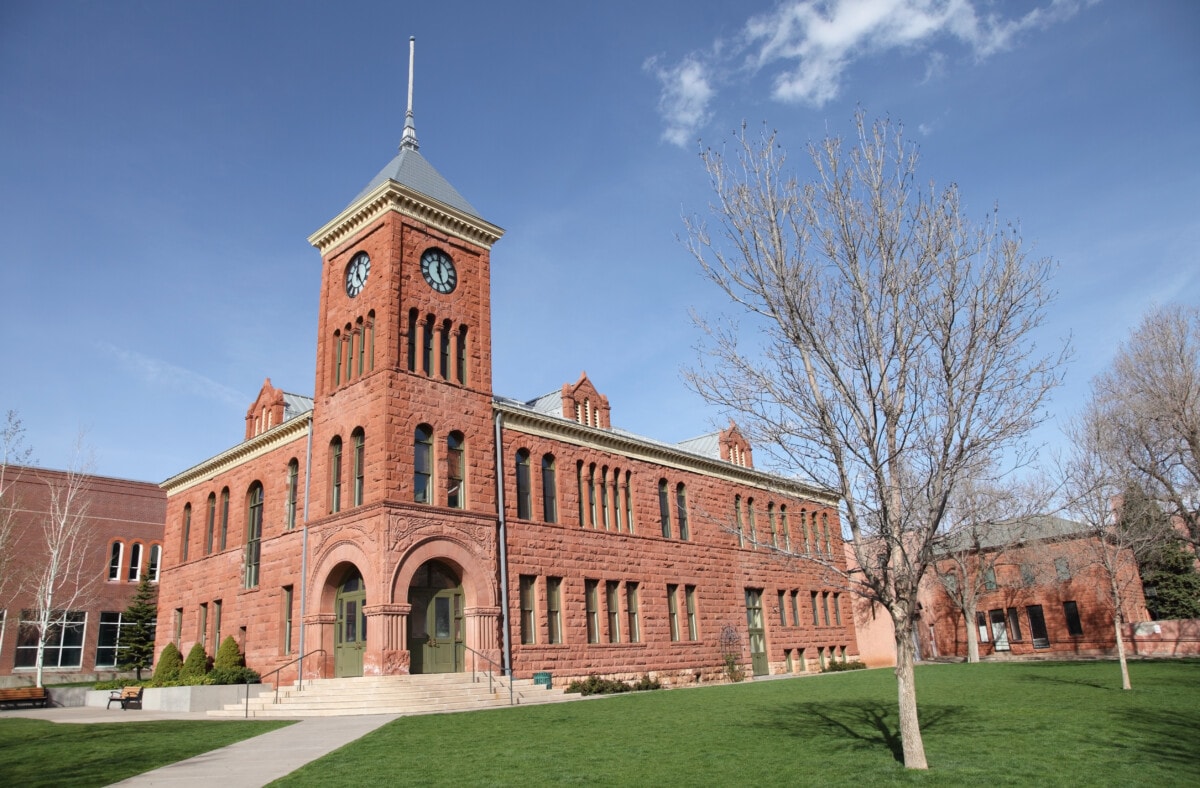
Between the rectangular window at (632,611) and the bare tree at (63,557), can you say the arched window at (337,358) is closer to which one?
the rectangular window at (632,611)

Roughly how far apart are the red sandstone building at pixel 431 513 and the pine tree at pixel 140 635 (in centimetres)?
496

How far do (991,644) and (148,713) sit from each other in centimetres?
4317

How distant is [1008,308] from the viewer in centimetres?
994

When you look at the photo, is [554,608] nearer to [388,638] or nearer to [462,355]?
[388,638]

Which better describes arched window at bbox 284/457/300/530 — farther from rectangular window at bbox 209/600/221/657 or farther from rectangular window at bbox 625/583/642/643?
rectangular window at bbox 625/583/642/643

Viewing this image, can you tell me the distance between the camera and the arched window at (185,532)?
32.7 m

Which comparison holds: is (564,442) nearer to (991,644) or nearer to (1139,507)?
(1139,507)

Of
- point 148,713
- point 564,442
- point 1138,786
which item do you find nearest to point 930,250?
point 1138,786

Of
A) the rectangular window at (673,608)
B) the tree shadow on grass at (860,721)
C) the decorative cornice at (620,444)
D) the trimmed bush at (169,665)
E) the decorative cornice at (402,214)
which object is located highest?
the decorative cornice at (402,214)

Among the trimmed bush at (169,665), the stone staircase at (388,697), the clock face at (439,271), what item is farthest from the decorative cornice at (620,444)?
the trimmed bush at (169,665)

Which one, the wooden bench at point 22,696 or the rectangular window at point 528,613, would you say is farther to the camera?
the rectangular window at point 528,613

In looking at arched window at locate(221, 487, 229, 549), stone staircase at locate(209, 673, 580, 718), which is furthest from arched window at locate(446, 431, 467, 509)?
arched window at locate(221, 487, 229, 549)

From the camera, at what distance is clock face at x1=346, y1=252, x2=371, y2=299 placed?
25.4 metres

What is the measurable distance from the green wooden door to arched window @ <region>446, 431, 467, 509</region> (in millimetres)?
15532
